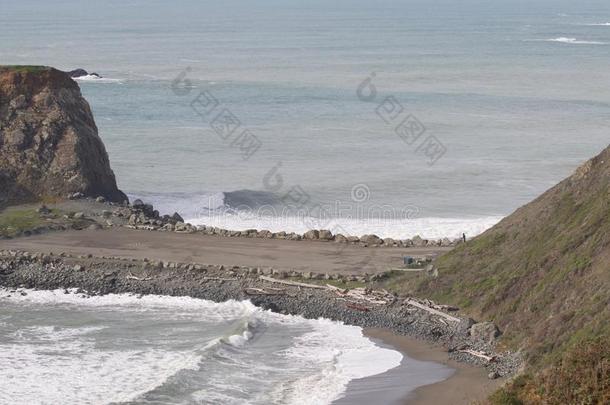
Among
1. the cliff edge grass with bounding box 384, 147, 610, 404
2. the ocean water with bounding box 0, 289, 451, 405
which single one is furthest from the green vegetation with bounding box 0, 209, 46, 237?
the cliff edge grass with bounding box 384, 147, 610, 404

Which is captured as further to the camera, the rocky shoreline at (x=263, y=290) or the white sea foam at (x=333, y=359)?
the rocky shoreline at (x=263, y=290)

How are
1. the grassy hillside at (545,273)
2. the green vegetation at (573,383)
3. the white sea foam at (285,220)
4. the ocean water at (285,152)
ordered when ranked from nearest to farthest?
the green vegetation at (573,383)
the grassy hillside at (545,273)
the ocean water at (285,152)
the white sea foam at (285,220)

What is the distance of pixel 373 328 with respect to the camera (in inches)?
1357

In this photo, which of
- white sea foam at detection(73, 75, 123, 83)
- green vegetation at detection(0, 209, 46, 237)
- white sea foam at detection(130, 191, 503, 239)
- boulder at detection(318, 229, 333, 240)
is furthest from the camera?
white sea foam at detection(73, 75, 123, 83)

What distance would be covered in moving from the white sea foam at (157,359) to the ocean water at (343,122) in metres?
15.2

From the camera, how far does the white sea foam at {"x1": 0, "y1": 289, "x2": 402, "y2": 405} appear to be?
1163 inches

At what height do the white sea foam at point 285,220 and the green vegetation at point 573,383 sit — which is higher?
the white sea foam at point 285,220

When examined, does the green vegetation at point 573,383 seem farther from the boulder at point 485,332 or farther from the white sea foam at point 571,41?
the white sea foam at point 571,41

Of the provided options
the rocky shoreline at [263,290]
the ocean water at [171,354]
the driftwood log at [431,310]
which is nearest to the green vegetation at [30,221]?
the rocky shoreline at [263,290]

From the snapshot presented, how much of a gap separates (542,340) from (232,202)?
1167 inches

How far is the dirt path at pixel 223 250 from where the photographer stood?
39469 millimetres

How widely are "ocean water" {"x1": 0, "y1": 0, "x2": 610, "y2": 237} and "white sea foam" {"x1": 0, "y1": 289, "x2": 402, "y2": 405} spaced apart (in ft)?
49.8

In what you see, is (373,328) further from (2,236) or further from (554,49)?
(554,49)

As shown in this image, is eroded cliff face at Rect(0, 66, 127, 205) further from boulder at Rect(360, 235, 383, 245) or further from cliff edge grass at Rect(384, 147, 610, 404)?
cliff edge grass at Rect(384, 147, 610, 404)
